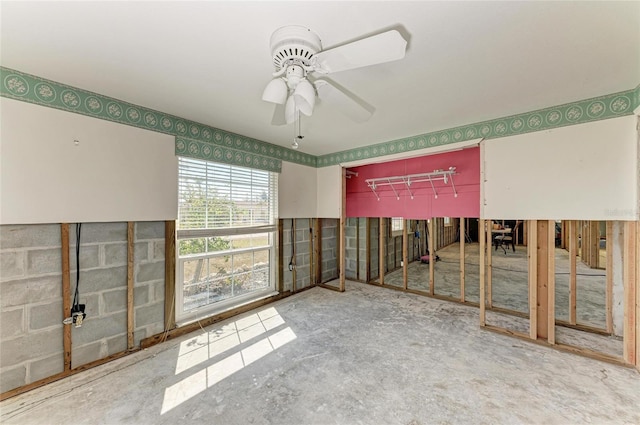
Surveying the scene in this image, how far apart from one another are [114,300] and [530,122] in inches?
183

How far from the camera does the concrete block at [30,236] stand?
184cm

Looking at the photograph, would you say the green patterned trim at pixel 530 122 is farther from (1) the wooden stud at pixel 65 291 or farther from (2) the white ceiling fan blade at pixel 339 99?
(1) the wooden stud at pixel 65 291

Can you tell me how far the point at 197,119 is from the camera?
2777mm

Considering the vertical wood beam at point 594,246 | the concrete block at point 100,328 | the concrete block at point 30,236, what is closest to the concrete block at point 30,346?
the concrete block at point 100,328

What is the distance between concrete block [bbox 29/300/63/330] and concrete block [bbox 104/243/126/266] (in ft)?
1.44

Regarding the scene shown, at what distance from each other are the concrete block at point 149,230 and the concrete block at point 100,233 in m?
0.11

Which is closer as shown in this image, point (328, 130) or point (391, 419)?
point (391, 419)

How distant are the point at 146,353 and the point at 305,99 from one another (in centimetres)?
280

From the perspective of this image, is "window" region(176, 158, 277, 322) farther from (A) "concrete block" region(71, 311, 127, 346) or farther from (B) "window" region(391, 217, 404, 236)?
(B) "window" region(391, 217, 404, 236)

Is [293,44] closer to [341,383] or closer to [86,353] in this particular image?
[341,383]

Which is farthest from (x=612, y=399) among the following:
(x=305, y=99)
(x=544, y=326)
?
(x=305, y=99)

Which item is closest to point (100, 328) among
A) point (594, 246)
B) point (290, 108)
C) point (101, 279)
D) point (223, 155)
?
point (101, 279)

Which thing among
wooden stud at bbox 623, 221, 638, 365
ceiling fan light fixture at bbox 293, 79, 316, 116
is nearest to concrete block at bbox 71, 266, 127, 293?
ceiling fan light fixture at bbox 293, 79, 316, 116

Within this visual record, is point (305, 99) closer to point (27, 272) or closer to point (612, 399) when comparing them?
point (27, 272)
